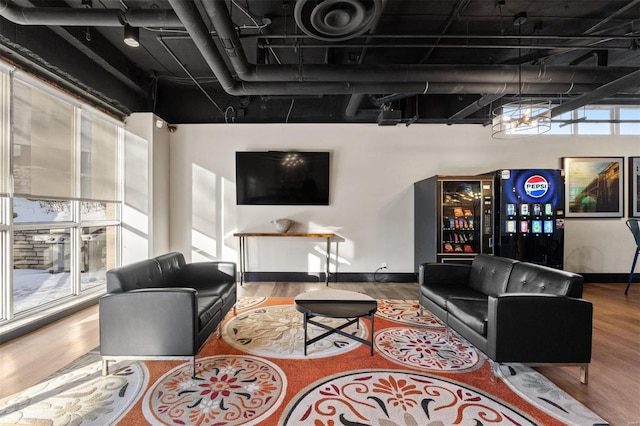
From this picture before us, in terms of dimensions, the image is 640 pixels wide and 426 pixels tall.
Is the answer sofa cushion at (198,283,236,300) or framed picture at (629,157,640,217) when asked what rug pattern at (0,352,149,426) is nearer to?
sofa cushion at (198,283,236,300)

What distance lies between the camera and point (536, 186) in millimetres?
4570

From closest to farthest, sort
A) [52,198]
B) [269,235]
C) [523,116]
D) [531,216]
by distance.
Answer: [523,116]
[52,198]
[531,216]
[269,235]

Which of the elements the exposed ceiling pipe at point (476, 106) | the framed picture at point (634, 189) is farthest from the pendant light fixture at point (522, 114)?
the framed picture at point (634, 189)

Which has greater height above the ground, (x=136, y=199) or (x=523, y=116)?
(x=523, y=116)

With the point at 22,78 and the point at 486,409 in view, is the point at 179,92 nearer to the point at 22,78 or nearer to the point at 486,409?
the point at 22,78

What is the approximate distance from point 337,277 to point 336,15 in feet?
14.4

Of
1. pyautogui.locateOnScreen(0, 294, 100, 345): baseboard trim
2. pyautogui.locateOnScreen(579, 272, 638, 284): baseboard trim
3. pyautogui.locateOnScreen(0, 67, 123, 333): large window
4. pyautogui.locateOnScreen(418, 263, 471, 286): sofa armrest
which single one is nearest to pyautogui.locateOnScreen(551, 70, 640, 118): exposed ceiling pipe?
pyautogui.locateOnScreen(418, 263, 471, 286): sofa armrest

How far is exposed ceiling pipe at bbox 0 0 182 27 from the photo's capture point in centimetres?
251

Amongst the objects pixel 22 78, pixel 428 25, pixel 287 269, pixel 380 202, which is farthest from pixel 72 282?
pixel 428 25

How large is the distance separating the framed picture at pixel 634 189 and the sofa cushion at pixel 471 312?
5056 mm

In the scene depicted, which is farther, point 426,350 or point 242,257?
point 242,257

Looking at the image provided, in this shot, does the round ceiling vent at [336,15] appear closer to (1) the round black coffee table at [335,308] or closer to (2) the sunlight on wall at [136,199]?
(1) the round black coffee table at [335,308]

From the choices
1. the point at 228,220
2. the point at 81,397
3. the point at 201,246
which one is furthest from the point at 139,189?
the point at 81,397

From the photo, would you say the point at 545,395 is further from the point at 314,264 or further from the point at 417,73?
the point at 314,264
